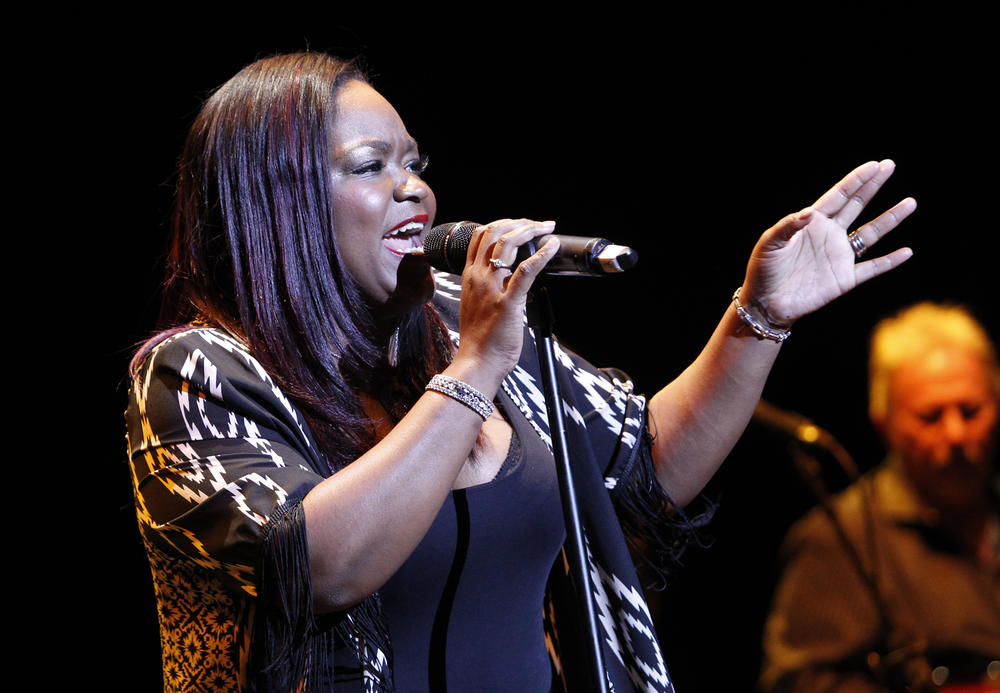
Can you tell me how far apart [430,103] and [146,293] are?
1050 mm

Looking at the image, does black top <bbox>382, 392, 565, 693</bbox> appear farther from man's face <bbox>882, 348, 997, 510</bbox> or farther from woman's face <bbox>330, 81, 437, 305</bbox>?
man's face <bbox>882, 348, 997, 510</bbox>

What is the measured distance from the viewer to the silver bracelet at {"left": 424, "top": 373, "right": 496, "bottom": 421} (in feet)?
3.93

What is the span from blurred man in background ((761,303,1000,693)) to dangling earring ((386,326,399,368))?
1.57m

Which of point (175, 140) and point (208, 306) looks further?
point (175, 140)

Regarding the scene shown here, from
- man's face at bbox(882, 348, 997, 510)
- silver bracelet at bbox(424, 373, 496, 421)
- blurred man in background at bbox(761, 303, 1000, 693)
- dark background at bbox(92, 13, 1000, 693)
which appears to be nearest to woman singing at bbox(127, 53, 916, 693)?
silver bracelet at bbox(424, 373, 496, 421)

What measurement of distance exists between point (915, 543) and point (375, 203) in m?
2.16

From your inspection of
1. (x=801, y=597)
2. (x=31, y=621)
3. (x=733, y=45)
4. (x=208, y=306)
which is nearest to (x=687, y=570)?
(x=801, y=597)

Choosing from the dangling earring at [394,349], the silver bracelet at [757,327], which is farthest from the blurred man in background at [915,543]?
the dangling earring at [394,349]

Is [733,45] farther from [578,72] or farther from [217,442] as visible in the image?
[217,442]

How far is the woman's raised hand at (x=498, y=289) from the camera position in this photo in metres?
1.16

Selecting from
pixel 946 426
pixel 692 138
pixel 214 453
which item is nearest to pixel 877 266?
pixel 214 453

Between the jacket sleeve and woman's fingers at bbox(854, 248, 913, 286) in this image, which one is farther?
woman's fingers at bbox(854, 248, 913, 286)

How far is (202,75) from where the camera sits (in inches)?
97.0

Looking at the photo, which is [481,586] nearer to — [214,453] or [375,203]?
[214,453]
